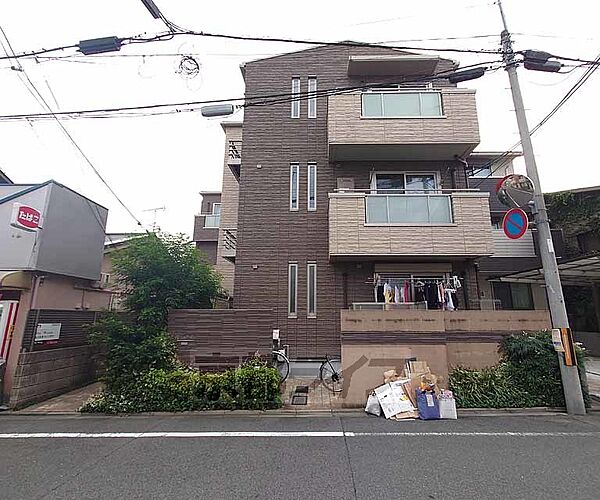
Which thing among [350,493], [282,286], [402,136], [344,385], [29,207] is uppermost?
[402,136]

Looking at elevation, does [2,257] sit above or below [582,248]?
below

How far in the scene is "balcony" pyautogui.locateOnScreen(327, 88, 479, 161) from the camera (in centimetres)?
910

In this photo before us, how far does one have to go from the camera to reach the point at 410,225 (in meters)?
8.69

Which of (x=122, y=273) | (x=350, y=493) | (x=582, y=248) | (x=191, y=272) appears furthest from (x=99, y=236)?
(x=582, y=248)

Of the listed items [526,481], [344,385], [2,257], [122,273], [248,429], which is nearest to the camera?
[526,481]

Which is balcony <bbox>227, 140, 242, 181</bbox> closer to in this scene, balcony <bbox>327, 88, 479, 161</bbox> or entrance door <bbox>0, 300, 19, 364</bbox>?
balcony <bbox>327, 88, 479, 161</bbox>

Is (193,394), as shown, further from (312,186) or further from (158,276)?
(312,186)

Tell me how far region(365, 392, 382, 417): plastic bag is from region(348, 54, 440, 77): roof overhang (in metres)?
9.83

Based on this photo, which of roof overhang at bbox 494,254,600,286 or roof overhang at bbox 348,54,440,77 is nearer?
roof overhang at bbox 494,254,600,286

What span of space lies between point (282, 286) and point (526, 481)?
22.7 feet

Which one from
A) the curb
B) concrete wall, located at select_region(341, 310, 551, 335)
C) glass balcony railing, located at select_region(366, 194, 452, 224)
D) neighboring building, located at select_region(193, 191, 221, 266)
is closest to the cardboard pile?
the curb

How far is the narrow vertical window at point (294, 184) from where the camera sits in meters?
10.2

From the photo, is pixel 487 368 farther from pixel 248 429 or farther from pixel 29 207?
pixel 29 207

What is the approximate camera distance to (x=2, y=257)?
6.89 m
